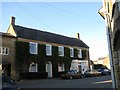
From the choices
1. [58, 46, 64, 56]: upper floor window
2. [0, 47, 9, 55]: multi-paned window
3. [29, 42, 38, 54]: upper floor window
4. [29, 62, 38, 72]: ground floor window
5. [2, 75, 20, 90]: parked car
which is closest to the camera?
[2, 75, 20, 90]: parked car

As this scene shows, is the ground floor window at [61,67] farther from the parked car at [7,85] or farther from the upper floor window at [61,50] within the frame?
the parked car at [7,85]

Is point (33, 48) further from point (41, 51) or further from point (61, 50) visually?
point (61, 50)

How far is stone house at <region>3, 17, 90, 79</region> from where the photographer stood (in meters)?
37.2

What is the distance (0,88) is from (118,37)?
5395 millimetres

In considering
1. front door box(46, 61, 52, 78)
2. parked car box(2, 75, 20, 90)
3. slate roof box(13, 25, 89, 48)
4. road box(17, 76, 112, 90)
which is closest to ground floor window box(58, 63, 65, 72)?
front door box(46, 61, 52, 78)

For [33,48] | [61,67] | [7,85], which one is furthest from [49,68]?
[7,85]

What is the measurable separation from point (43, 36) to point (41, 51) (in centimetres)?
393

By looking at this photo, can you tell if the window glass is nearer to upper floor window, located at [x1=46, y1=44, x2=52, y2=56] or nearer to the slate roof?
A: the slate roof

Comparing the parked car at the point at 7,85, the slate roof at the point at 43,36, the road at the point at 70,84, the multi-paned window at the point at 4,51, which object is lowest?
the road at the point at 70,84

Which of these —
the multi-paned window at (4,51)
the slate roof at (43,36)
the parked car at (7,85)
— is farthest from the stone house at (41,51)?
the parked car at (7,85)

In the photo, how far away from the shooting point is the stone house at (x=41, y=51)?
37156 millimetres

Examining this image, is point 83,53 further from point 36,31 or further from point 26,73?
point 26,73

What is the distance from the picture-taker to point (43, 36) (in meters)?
43.8

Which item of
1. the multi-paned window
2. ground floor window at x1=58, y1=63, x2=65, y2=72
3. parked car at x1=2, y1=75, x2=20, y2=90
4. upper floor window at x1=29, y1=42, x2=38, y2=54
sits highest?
upper floor window at x1=29, y1=42, x2=38, y2=54
